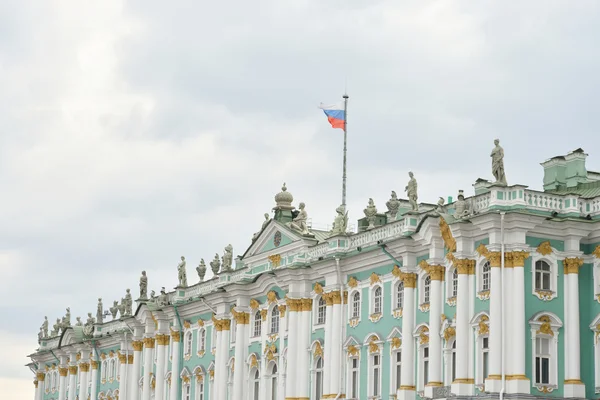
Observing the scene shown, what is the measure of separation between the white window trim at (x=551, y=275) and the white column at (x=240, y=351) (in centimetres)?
2595

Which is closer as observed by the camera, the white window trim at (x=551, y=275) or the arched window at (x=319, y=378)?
the white window trim at (x=551, y=275)

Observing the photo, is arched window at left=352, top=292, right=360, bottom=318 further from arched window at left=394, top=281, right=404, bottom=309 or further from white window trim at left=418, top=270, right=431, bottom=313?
white window trim at left=418, top=270, right=431, bottom=313

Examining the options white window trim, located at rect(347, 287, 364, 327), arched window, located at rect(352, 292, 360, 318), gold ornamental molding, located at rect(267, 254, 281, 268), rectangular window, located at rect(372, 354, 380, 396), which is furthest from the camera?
gold ornamental molding, located at rect(267, 254, 281, 268)

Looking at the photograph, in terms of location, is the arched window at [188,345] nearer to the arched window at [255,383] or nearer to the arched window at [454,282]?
the arched window at [255,383]

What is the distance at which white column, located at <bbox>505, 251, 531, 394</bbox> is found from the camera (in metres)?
54.4

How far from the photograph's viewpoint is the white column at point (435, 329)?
5903 cm

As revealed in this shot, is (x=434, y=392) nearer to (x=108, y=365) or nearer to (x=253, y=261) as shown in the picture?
(x=253, y=261)

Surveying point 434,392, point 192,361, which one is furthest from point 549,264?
point 192,361

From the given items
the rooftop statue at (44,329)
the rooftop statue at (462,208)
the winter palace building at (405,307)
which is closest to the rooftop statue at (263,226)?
the winter palace building at (405,307)

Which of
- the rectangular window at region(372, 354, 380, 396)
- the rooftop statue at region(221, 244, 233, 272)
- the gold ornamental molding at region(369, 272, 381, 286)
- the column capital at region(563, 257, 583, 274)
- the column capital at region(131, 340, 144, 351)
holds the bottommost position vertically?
the rectangular window at region(372, 354, 380, 396)

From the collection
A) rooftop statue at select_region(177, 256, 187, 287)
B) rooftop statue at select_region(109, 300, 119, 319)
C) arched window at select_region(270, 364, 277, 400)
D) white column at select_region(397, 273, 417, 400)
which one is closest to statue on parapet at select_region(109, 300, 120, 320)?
rooftop statue at select_region(109, 300, 119, 319)

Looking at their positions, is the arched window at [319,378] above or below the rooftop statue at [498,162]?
below

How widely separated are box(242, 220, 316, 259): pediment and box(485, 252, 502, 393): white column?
19.0m

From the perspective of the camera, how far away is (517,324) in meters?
54.9
